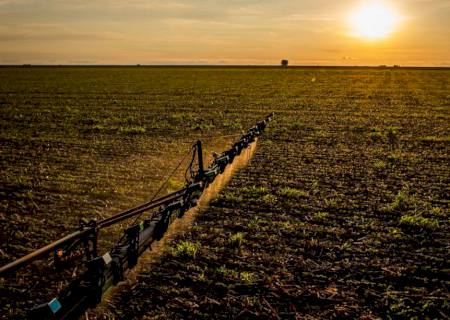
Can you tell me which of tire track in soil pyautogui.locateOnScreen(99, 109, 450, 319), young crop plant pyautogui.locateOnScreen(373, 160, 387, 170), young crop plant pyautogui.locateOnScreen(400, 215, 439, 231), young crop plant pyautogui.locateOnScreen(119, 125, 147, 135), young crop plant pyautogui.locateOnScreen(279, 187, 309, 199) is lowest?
tire track in soil pyautogui.locateOnScreen(99, 109, 450, 319)

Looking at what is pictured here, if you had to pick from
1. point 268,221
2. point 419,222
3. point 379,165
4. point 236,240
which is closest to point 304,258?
point 236,240

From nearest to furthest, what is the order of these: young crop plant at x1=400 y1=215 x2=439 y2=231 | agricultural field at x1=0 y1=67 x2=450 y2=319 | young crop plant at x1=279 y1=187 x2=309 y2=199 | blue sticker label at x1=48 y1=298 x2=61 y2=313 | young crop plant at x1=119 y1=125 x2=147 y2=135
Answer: blue sticker label at x1=48 y1=298 x2=61 y2=313 → agricultural field at x1=0 y1=67 x2=450 y2=319 → young crop plant at x1=400 y1=215 x2=439 y2=231 → young crop plant at x1=279 y1=187 x2=309 y2=199 → young crop plant at x1=119 y1=125 x2=147 y2=135

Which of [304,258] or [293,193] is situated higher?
[293,193]

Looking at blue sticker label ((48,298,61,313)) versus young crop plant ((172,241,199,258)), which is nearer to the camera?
blue sticker label ((48,298,61,313))

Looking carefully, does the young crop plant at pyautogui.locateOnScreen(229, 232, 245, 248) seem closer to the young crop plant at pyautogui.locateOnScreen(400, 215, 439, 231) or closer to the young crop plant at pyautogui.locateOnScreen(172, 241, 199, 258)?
the young crop plant at pyautogui.locateOnScreen(172, 241, 199, 258)

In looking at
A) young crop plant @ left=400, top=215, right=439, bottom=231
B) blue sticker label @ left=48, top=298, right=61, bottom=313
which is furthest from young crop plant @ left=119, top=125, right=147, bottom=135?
blue sticker label @ left=48, top=298, right=61, bottom=313

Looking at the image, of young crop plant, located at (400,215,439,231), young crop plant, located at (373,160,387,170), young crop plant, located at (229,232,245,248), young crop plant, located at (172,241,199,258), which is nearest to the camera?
young crop plant, located at (172,241,199,258)

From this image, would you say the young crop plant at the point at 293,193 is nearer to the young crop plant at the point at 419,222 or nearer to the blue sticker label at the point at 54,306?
the young crop plant at the point at 419,222

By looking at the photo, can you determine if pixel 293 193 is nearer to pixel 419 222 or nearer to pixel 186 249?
pixel 419 222

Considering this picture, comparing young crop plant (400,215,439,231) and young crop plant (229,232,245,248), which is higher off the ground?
young crop plant (400,215,439,231)

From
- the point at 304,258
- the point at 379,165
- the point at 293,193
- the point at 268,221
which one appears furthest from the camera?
the point at 379,165

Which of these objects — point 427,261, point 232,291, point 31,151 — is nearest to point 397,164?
point 427,261

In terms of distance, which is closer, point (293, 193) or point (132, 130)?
point (293, 193)

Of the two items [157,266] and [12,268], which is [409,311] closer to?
[157,266]
